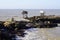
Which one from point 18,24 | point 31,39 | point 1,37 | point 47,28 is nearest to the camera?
point 1,37

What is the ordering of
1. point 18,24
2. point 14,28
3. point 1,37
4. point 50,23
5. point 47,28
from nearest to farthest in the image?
1. point 1,37
2. point 14,28
3. point 18,24
4. point 47,28
5. point 50,23

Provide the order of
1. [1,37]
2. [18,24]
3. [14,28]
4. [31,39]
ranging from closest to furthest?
[1,37] → [31,39] → [14,28] → [18,24]

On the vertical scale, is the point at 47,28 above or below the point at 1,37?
below

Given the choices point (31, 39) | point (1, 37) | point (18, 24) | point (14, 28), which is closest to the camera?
point (1, 37)

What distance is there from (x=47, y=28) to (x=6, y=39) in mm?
29677

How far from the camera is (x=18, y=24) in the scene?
217ft

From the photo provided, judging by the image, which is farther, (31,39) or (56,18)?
(56,18)

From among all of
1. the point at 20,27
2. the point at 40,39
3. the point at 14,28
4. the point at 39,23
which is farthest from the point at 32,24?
the point at 40,39

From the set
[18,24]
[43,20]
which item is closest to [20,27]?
[18,24]

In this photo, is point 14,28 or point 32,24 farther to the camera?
point 32,24

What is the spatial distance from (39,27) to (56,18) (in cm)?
752

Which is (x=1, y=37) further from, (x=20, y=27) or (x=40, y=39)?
(x=20, y=27)

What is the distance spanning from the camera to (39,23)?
7294 centimetres

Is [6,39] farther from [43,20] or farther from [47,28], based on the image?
[43,20]
